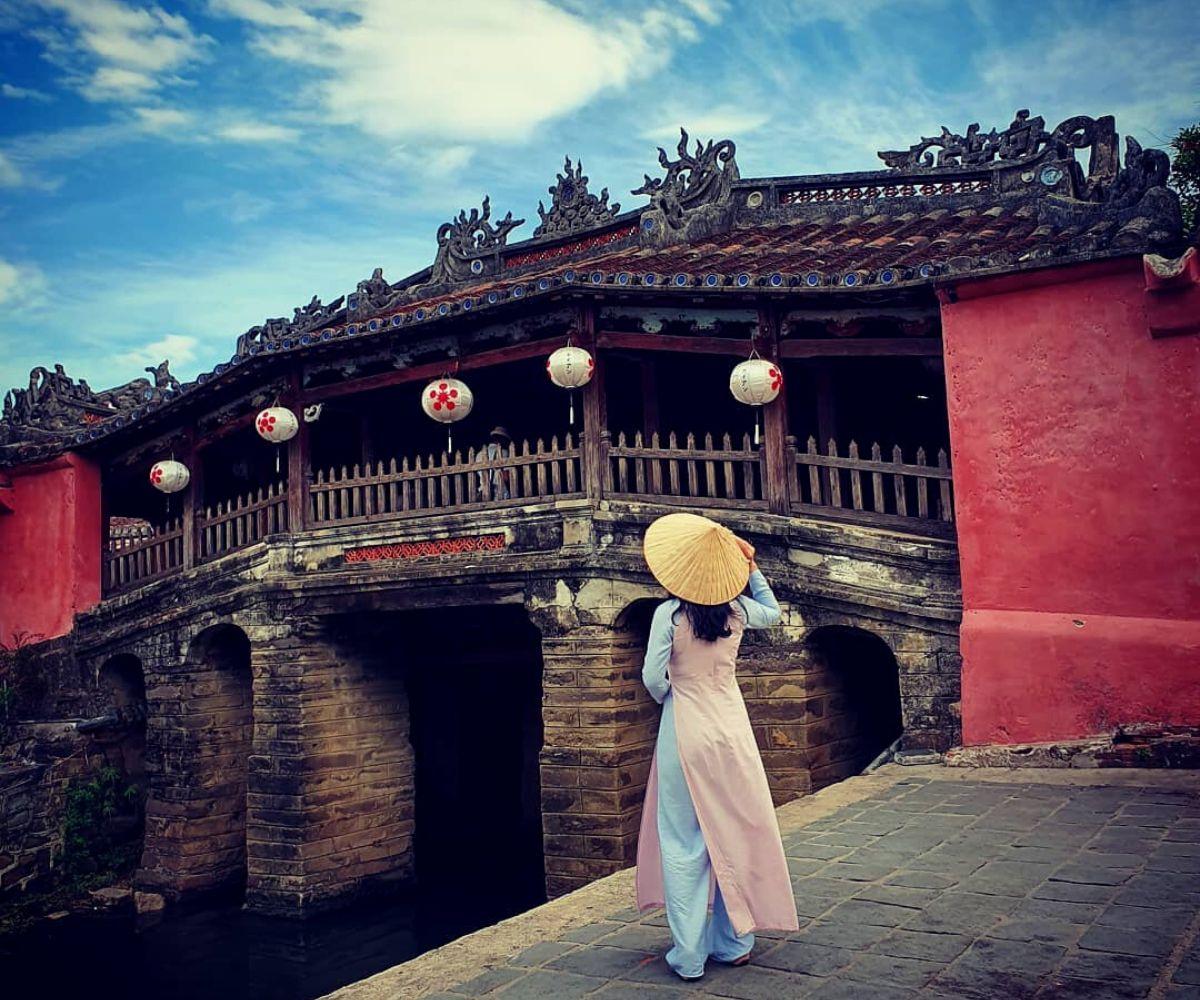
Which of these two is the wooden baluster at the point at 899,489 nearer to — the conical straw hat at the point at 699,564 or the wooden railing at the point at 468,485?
the wooden railing at the point at 468,485

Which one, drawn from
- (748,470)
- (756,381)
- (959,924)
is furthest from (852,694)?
(959,924)

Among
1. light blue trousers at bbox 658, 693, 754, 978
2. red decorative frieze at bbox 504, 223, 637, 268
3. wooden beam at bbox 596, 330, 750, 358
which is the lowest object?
light blue trousers at bbox 658, 693, 754, 978

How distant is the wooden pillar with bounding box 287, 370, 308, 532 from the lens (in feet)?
36.6

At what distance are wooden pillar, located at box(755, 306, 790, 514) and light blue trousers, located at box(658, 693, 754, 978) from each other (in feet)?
17.4

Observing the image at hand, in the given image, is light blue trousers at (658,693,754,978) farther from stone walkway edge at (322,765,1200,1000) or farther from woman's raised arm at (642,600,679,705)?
stone walkway edge at (322,765,1200,1000)

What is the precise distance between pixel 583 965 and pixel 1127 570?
17.4 feet

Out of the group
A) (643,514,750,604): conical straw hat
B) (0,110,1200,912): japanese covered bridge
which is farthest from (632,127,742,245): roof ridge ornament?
(643,514,750,604): conical straw hat

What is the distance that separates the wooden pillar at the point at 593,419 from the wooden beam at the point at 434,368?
0.30 metres

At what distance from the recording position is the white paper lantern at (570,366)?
9141mm

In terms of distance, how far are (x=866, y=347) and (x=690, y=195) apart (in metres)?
3.82

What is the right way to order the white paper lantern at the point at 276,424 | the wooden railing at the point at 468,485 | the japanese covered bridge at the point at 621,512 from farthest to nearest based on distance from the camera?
the white paper lantern at the point at 276,424, the wooden railing at the point at 468,485, the japanese covered bridge at the point at 621,512

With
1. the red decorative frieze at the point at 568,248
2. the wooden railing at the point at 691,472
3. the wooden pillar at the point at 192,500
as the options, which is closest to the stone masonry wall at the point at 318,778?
Answer: the wooden pillar at the point at 192,500

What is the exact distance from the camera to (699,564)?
13.4 feet

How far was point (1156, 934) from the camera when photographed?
155 inches
